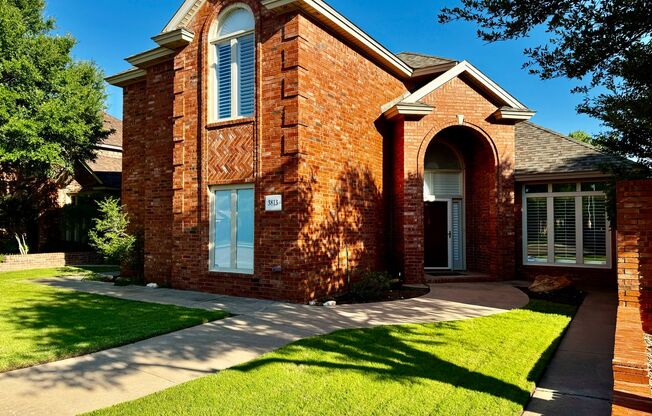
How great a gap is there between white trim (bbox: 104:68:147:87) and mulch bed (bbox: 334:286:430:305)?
366 inches

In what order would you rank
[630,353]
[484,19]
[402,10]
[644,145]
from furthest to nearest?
[402,10] < [644,145] < [484,19] < [630,353]

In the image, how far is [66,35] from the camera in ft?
62.6

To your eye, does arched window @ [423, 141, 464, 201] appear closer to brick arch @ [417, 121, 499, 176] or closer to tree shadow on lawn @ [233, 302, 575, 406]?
brick arch @ [417, 121, 499, 176]

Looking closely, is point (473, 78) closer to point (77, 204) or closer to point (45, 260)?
point (45, 260)

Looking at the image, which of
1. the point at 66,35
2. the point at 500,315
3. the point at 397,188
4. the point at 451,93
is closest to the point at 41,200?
the point at 66,35

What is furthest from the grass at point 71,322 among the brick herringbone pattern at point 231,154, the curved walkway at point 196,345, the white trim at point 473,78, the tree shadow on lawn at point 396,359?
the white trim at point 473,78

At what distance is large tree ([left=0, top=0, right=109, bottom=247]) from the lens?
52.6 ft

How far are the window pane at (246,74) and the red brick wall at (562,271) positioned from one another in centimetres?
879

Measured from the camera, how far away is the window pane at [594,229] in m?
12.2

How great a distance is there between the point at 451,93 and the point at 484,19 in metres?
6.08

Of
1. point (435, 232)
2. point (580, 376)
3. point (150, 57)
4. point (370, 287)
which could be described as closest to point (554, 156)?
point (435, 232)

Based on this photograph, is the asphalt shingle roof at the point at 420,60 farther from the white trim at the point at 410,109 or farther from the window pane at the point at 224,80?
the window pane at the point at 224,80

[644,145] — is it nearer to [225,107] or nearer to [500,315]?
[500,315]

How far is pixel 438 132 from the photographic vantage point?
12.6 m
